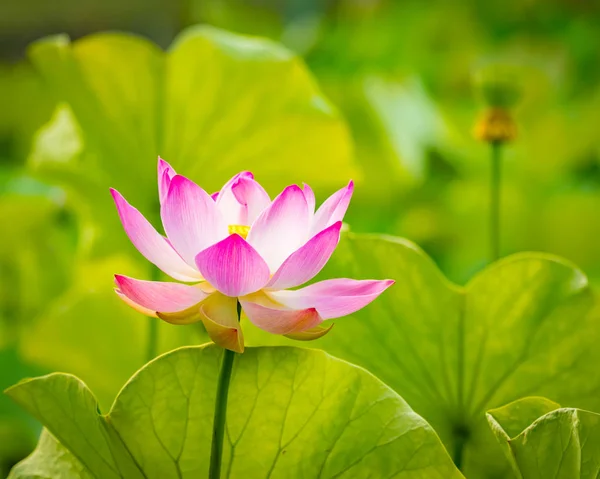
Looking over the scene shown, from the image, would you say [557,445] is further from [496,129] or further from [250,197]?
[496,129]

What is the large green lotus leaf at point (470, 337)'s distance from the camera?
0.32 meters

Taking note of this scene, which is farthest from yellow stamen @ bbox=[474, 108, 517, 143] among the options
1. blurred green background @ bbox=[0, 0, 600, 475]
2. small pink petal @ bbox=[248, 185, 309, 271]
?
small pink petal @ bbox=[248, 185, 309, 271]

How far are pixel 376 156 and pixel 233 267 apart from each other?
73cm

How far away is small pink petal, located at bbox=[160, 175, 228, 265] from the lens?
0.77ft

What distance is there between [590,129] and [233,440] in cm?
87

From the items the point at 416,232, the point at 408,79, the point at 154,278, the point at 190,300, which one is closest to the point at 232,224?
the point at 190,300

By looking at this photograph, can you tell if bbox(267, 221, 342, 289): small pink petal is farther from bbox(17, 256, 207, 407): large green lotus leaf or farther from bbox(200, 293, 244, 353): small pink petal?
bbox(17, 256, 207, 407): large green lotus leaf

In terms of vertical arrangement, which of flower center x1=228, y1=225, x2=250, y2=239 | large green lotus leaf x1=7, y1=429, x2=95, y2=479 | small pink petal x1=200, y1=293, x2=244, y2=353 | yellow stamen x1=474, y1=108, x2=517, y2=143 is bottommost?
large green lotus leaf x1=7, y1=429, x2=95, y2=479

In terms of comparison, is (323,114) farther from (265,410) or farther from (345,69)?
(345,69)

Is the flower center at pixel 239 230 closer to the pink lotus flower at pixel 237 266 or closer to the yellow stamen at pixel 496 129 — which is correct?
the pink lotus flower at pixel 237 266

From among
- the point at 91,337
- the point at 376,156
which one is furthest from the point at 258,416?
the point at 376,156

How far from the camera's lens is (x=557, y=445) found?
0.25m

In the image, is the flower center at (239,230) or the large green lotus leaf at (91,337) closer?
the flower center at (239,230)

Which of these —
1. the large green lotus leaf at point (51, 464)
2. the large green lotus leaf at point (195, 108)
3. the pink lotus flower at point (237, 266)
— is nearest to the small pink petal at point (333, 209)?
the pink lotus flower at point (237, 266)
